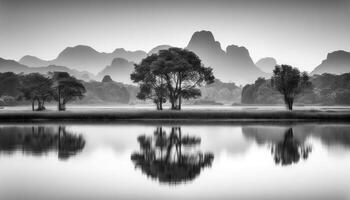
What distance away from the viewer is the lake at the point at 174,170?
16781mm

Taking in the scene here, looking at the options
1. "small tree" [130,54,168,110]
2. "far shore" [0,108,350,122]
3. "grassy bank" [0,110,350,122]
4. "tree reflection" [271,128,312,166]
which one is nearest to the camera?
"tree reflection" [271,128,312,166]

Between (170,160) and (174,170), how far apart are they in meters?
3.37

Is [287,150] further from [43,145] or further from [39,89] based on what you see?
[39,89]

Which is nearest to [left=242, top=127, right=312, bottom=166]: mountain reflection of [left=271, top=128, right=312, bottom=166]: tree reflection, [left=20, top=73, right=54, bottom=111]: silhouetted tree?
[left=271, top=128, right=312, bottom=166]: tree reflection

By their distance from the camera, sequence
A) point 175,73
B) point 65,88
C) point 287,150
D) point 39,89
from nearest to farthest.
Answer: point 287,150, point 175,73, point 65,88, point 39,89

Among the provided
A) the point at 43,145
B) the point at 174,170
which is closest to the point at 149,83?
the point at 43,145

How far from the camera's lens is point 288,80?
8175 centimetres

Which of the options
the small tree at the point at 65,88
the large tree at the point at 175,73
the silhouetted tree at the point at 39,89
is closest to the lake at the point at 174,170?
the large tree at the point at 175,73

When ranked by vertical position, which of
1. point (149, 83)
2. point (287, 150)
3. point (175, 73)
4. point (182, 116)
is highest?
point (175, 73)

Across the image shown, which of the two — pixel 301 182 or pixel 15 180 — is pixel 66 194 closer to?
pixel 15 180

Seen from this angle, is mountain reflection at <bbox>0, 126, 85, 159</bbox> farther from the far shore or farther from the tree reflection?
the far shore

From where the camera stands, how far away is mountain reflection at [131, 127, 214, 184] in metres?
20.1

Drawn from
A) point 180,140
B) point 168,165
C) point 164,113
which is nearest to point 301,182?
point 168,165

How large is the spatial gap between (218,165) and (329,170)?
6075mm
